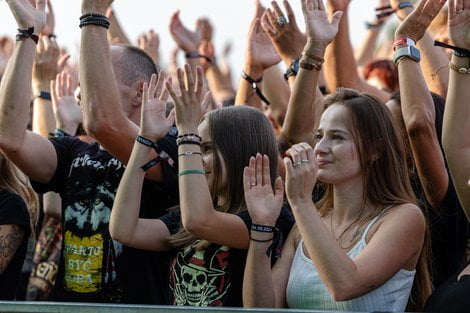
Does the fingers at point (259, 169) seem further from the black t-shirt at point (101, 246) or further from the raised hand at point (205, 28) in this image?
the raised hand at point (205, 28)

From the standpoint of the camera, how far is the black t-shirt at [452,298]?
9.57 feet

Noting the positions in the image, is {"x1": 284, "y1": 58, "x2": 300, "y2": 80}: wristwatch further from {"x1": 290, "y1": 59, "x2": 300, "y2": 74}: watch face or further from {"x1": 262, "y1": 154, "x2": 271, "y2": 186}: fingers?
{"x1": 262, "y1": 154, "x2": 271, "y2": 186}: fingers

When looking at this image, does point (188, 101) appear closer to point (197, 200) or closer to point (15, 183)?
point (197, 200)

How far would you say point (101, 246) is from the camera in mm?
4035

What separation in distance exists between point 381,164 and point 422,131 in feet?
1.20

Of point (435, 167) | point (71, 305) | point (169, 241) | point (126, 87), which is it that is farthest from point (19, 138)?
point (435, 167)

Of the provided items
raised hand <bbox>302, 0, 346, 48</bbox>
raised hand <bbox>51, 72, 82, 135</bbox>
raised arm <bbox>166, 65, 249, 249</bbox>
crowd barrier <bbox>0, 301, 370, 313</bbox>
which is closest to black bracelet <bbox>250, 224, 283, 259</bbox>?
raised arm <bbox>166, 65, 249, 249</bbox>

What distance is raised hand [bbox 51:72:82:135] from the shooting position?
5.12 meters

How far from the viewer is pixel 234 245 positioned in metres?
3.54

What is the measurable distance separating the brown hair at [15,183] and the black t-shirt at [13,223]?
0.12 meters

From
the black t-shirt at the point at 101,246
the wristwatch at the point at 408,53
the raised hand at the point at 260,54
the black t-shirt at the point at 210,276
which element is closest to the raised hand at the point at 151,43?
the raised hand at the point at 260,54

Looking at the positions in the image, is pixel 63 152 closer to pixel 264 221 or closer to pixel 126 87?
pixel 126 87

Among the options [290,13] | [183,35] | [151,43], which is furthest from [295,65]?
[151,43]

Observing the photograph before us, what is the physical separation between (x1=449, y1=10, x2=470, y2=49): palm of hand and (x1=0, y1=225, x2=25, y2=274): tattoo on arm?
217 cm
